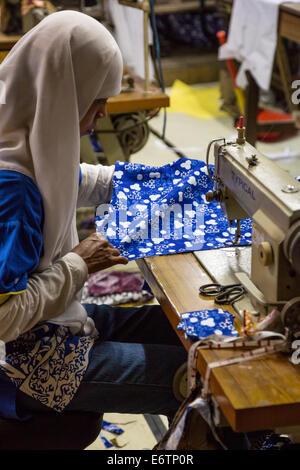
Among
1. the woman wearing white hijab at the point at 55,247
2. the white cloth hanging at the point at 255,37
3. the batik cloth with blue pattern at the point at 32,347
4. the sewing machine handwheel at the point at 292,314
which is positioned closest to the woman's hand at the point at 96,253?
the woman wearing white hijab at the point at 55,247

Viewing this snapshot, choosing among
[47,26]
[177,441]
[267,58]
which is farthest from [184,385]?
[267,58]

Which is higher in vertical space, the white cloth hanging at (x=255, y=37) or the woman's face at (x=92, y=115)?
the woman's face at (x=92, y=115)

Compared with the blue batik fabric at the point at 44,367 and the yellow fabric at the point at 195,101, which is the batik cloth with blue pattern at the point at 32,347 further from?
the yellow fabric at the point at 195,101

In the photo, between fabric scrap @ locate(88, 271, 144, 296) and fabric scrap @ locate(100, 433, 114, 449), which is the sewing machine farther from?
fabric scrap @ locate(88, 271, 144, 296)

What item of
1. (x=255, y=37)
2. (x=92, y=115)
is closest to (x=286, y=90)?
(x=255, y=37)

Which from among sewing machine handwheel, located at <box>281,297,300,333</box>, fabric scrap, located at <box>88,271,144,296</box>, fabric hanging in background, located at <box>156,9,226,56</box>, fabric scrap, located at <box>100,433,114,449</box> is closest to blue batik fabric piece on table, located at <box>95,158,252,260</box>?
sewing machine handwheel, located at <box>281,297,300,333</box>

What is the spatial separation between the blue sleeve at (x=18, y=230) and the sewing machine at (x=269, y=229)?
1.66 ft

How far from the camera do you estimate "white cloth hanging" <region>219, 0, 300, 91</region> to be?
4.42 m

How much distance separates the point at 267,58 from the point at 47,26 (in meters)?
3.36

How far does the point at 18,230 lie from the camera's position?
1412 millimetres

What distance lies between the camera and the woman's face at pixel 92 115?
158cm

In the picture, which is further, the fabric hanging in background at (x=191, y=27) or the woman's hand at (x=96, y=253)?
the fabric hanging in background at (x=191, y=27)

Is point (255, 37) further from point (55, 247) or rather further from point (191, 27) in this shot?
point (55, 247)

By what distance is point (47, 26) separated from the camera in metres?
1.45
